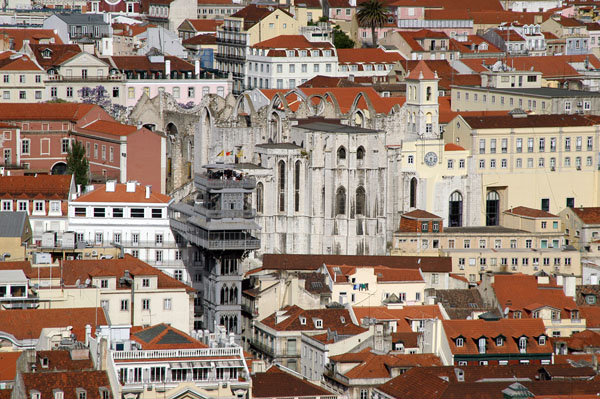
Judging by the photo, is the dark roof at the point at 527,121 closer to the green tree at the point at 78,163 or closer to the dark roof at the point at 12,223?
the green tree at the point at 78,163

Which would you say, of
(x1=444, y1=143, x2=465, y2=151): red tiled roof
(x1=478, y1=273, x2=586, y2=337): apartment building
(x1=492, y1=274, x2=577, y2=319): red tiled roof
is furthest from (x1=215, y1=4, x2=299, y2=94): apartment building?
(x1=492, y1=274, x2=577, y2=319): red tiled roof

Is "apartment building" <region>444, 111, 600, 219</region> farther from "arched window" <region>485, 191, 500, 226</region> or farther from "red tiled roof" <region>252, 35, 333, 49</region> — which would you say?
"red tiled roof" <region>252, 35, 333, 49</region>

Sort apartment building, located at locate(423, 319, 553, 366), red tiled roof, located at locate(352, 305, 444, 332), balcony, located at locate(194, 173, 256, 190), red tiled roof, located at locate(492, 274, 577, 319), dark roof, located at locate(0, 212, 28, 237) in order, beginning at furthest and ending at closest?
1. dark roof, located at locate(0, 212, 28, 237)
2. balcony, located at locate(194, 173, 256, 190)
3. red tiled roof, located at locate(492, 274, 577, 319)
4. red tiled roof, located at locate(352, 305, 444, 332)
5. apartment building, located at locate(423, 319, 553, 366)

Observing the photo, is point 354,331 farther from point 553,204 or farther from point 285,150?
point 553,204

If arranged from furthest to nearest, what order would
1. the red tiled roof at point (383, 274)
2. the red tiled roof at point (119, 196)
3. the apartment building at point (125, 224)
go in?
1. the red tiled roof at point (119, 196)
2. the apartment building at point (125, 224)
3. the red tiled roof at point (383, 274)

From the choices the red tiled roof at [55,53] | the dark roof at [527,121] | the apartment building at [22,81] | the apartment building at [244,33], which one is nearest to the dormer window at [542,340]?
the dark roof at [527,121]

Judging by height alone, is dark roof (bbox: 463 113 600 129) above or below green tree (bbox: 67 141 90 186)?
above

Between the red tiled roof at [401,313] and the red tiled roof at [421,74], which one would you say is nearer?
the red tiled roof at [401,313]

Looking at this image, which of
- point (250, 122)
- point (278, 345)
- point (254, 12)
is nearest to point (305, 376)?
point (278, 345)
